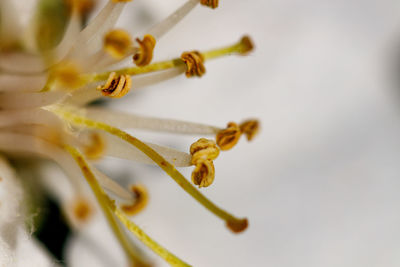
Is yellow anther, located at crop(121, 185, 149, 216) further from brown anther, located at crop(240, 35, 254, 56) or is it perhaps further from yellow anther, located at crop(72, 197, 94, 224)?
brown anther, located at crop(240, 35, 254, 56)

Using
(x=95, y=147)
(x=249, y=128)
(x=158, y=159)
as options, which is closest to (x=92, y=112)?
(x=95, y=147)

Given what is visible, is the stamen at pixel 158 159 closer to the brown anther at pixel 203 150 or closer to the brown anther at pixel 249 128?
the brown anther at pixel 203 150

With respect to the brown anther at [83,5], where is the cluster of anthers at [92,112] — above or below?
below

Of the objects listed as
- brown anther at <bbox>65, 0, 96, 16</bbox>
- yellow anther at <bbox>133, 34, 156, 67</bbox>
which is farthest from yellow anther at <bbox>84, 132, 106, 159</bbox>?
brown anther at <bbox>65, 0, 96, 16</bbox>

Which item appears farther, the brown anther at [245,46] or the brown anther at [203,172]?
the brown anther at [245,46]

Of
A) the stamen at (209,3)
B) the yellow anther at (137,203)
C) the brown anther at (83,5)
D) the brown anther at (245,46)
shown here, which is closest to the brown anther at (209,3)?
the stamen at (209,3)

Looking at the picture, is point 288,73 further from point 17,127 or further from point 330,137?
point 17,127
